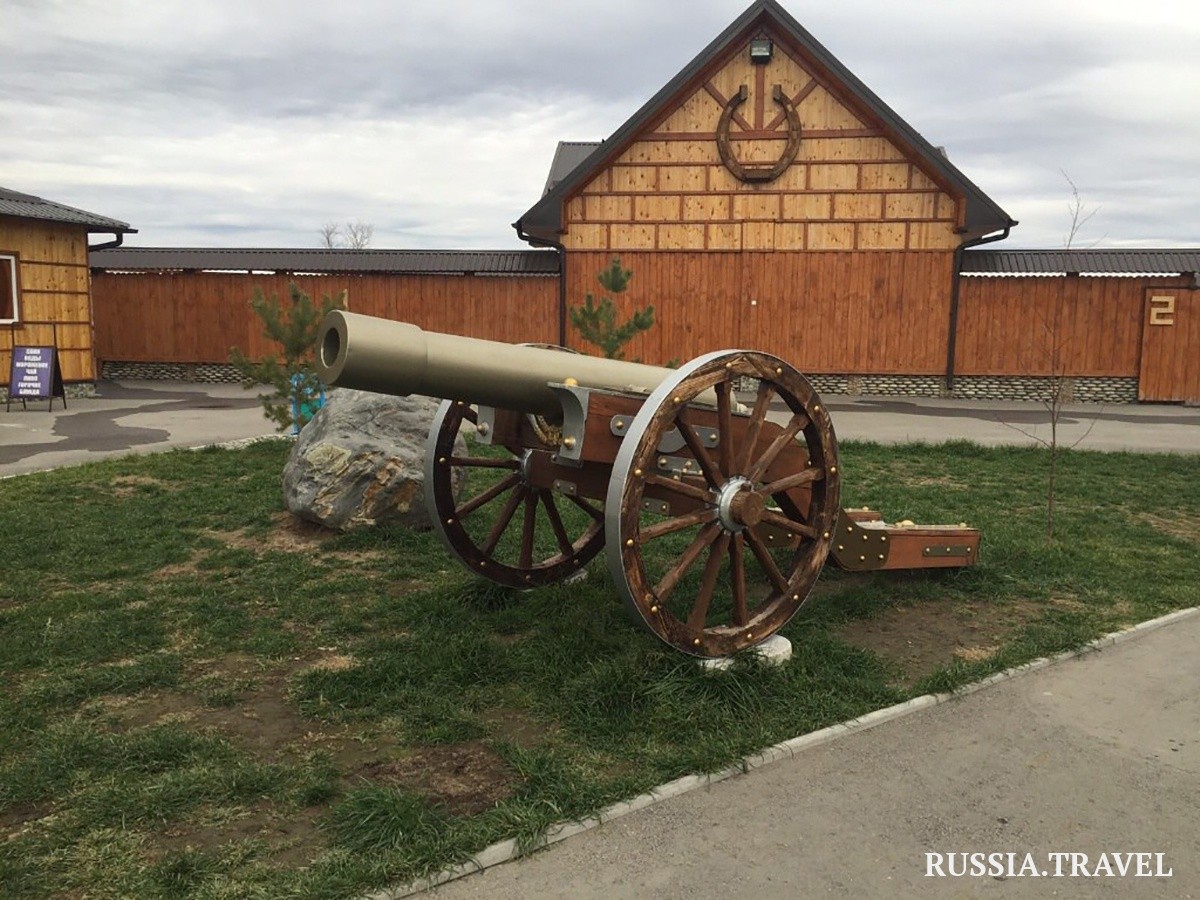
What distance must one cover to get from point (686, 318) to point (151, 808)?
17827mm

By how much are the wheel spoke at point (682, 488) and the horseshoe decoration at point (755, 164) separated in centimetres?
1640

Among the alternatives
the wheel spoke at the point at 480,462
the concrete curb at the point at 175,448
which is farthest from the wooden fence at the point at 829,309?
the wheel spoke at the point at 480,462

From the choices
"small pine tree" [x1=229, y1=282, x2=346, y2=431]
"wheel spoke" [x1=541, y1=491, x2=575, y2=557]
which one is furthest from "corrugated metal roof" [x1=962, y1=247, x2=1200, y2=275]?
"wheel spoke" [x1=541, y1=491, x2=575, y2=557]

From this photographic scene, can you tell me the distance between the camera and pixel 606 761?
3.71m

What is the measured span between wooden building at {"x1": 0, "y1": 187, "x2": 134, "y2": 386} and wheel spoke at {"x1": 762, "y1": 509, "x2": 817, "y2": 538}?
16176 mm

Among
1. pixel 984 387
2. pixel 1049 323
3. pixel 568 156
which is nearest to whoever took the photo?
pixel 1049 323

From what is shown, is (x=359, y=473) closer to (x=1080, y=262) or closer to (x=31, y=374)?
(x=31, y=374)

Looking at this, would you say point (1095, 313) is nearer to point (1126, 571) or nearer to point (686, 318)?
point (686, 318)

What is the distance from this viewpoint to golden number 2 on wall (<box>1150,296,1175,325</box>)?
19391 mm

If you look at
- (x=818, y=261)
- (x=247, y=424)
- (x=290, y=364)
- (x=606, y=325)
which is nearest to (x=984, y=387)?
(x=818, y=261)

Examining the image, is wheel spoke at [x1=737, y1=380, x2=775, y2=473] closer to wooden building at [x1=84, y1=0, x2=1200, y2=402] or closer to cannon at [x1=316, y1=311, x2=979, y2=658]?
cannon at [x1=316, y1=311, x2=979, y2=658]

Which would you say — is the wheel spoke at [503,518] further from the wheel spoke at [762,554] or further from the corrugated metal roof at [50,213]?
the corrugated metal roof at [50,213]

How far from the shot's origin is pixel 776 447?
15.1ft

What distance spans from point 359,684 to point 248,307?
18427 mm
